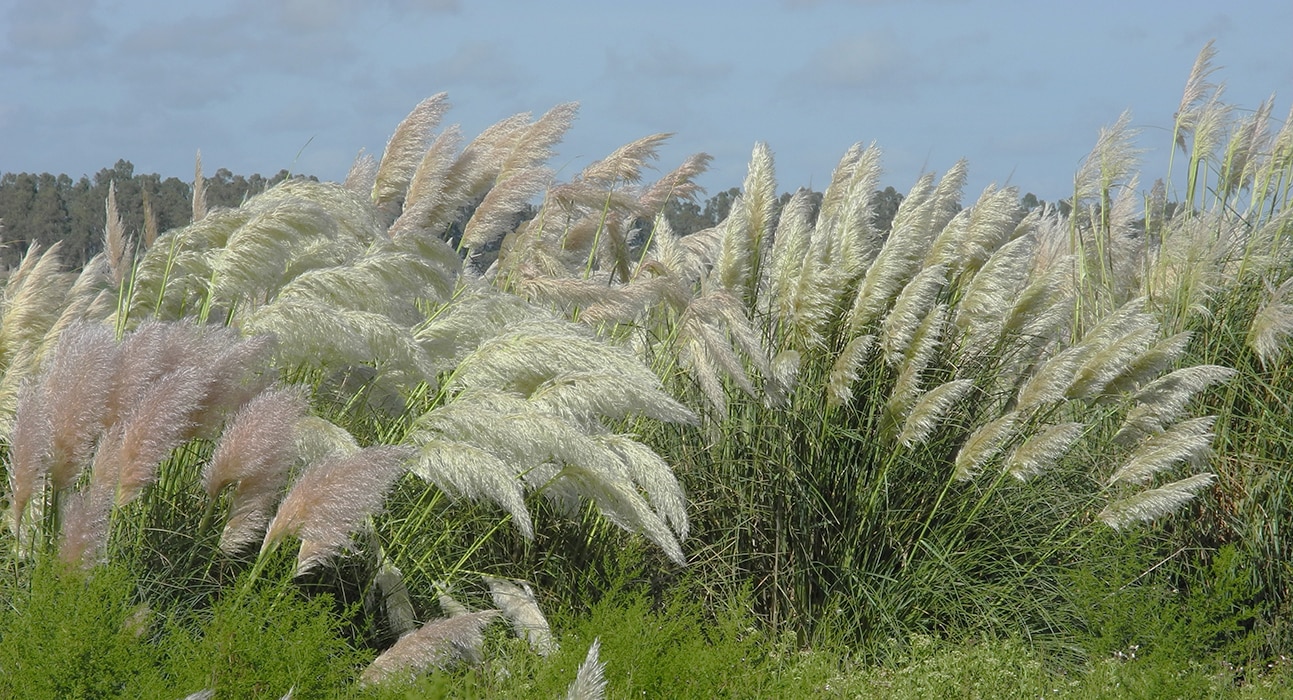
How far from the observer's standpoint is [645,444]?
430 centimetres

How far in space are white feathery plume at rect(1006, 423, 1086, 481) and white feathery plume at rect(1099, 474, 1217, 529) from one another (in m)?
0.29

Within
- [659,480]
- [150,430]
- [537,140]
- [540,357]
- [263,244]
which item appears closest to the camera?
[150,430]

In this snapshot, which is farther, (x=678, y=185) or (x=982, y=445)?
(x=678, y=185)

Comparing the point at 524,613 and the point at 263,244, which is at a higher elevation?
the point at 263,244

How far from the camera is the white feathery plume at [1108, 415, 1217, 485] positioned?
4.31 metres

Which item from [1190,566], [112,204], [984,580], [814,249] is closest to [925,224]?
[814,249]

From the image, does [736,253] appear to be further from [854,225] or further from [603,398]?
[603,398]

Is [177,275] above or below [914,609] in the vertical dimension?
above

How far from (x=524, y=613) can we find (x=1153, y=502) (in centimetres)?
207

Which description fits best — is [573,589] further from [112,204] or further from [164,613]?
[112,204]

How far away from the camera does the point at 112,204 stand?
5.61 meters

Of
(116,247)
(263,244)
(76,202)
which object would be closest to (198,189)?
(116,247)

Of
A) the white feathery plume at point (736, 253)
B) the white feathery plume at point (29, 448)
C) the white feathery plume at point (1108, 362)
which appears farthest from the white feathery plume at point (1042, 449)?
the white feathery plume at point (29, 448)

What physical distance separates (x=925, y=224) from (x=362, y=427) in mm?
2130
